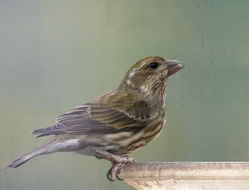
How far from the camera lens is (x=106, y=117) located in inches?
73.9

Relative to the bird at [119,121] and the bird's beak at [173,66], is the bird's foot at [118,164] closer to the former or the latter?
the bird at [119,121]

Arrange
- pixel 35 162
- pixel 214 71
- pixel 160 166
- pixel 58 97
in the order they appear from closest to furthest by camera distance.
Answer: pixel 160 166
pixel 58 97
pixel 35 162
pixel 214 71

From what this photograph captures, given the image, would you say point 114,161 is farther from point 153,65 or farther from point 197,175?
point 197,175

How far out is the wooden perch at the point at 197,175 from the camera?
1099mm

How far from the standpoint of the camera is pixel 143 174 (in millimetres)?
1286

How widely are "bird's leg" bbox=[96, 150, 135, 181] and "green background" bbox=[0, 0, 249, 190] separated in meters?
0.66

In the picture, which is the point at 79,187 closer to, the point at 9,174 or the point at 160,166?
the point at 9,174

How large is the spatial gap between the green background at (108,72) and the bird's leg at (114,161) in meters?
0.66

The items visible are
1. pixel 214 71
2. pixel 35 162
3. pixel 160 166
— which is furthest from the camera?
pixel 214 71

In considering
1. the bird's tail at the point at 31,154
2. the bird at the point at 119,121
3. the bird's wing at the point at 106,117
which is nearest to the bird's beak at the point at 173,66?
the bird at the point at 119,121

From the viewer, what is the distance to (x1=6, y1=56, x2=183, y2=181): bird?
5.69 feet

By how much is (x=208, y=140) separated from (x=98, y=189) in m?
0.81

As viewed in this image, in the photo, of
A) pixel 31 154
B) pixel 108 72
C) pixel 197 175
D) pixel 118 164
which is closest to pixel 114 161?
pixel 118 164

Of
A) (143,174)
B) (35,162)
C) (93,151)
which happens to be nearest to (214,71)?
(35,162)
